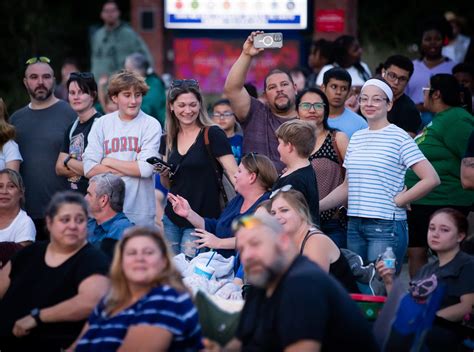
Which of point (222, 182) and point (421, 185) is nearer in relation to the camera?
point (421, 185)

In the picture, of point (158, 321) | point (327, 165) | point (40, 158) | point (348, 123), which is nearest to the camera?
point (158, 321)

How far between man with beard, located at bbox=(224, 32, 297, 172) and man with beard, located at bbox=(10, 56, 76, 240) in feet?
5.09

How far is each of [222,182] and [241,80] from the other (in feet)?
2.47

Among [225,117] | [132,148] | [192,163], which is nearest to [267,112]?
[192,163]

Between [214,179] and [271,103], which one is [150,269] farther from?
[271,103]

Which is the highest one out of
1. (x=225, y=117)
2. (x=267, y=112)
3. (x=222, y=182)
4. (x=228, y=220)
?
(x=267, y=112)

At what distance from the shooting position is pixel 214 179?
317 inches

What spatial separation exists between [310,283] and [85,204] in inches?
65.6

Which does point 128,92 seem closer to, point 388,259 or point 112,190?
point 112,190

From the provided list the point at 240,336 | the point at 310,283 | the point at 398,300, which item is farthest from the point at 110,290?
the point at 398,300

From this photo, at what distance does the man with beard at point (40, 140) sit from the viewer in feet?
29.3

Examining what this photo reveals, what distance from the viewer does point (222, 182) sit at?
26.6ft

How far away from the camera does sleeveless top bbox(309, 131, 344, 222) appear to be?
8.19 m

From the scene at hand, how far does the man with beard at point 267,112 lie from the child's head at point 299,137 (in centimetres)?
88
